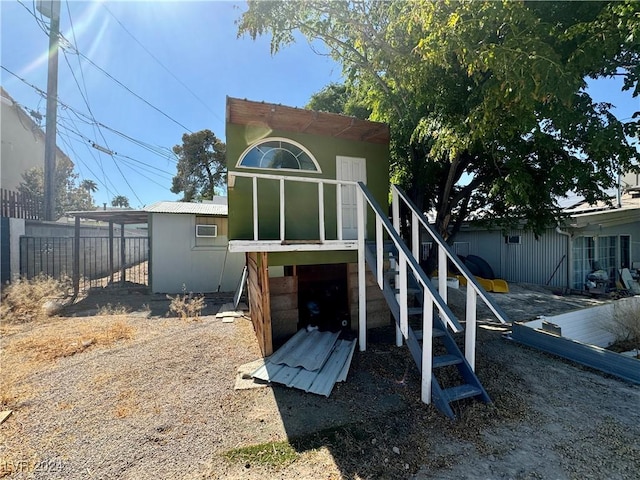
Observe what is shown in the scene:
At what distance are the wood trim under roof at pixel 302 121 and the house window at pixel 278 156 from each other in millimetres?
265

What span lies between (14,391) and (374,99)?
24.1 ft

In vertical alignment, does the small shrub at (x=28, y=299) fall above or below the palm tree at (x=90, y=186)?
below

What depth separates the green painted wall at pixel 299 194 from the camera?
4941mm

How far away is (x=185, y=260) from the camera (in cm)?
949

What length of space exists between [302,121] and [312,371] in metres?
3.90

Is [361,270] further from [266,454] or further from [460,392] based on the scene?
[266,454]

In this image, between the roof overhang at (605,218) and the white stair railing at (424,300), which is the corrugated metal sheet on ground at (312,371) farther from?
the roof overhang at (605,218)

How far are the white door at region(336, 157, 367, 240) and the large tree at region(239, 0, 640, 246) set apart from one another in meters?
1.23

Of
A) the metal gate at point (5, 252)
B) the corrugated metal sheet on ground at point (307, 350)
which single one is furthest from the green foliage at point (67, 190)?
the corrugated metal sheet on ground at point (307, 350)

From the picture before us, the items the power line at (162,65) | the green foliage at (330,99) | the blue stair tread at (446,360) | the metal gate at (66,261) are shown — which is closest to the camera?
the blue stair tread at (446,360)

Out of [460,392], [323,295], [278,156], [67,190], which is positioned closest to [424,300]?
[460,392]

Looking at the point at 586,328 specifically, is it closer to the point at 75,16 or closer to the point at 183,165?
the point at 75,16

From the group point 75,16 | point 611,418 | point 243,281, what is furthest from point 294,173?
point 75,16

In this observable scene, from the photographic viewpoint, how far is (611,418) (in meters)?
3.06
